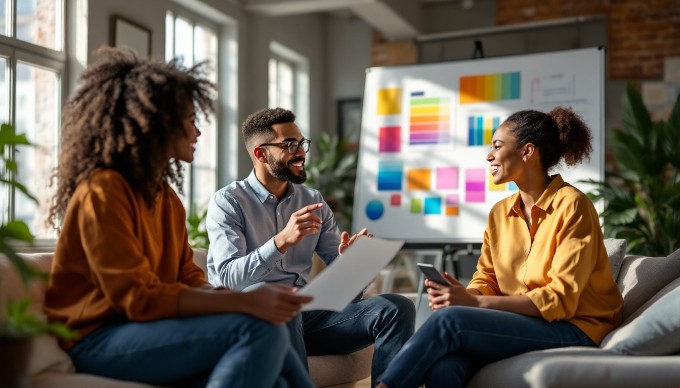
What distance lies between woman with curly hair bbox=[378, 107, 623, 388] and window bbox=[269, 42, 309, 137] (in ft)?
16.4

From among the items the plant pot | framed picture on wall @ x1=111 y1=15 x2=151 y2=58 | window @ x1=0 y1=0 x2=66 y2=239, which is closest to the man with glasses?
the plant pot

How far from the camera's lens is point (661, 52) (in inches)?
267

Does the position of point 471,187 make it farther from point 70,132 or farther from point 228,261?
point 70,132

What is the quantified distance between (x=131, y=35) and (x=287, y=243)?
302 centimetres

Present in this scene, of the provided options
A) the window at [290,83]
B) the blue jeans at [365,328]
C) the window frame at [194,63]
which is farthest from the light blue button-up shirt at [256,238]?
the window at [290,83]

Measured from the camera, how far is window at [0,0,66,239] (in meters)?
4.32

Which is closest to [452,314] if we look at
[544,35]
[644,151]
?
[644,151]

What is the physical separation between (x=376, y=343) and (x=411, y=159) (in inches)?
87.4

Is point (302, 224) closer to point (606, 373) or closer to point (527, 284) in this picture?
point (527, 284)

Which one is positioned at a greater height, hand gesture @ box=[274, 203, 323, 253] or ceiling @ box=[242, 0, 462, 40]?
ceiling @ box=[242, 0, 462, 40]

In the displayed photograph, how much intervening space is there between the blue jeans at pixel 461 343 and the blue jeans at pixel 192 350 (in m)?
0.54

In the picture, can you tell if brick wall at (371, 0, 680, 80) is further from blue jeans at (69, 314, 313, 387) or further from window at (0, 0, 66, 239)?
blue jeans at (69, 314, 313, 387)

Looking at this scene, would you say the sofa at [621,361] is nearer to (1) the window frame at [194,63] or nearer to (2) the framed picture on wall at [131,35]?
(2) the framed picture on wall at [131,35]

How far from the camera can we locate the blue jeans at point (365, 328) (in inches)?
98.4
